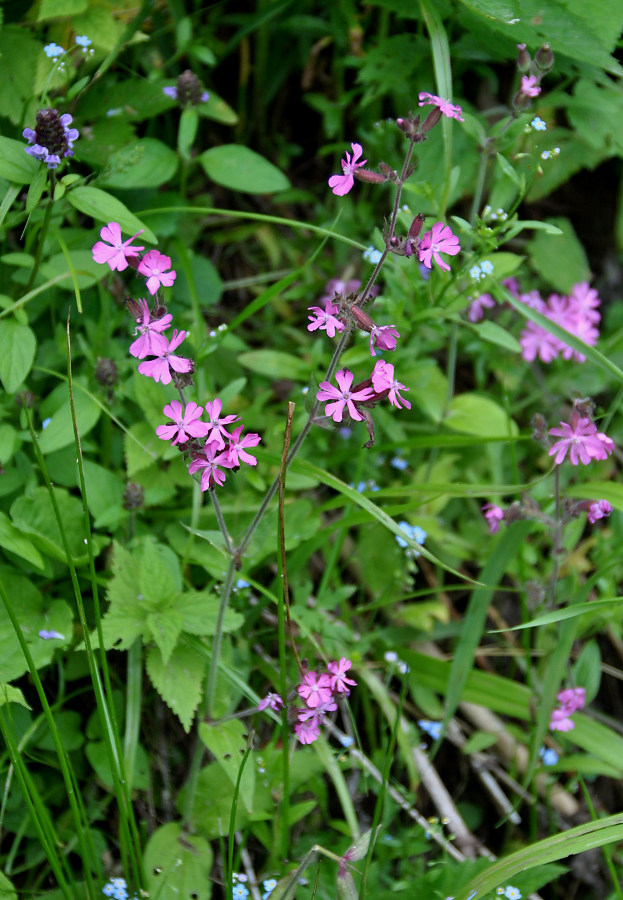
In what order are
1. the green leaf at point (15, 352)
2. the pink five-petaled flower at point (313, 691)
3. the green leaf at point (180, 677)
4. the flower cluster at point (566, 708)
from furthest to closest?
1. the flower cluster at point (566, 708)
2. the green leaf at point (15, 352)
3. the green leaf at point (180, 677)
4. the pink five-petaled flower at point (313, 691)

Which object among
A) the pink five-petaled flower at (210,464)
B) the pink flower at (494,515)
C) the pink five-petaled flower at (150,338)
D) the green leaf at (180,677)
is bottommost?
the green leaf at (180,677)

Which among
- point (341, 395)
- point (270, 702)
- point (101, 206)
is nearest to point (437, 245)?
point (341, 395)

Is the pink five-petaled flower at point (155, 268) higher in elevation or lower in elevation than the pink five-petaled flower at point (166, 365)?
higher

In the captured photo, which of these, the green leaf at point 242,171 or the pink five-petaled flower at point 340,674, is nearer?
the pink five-petaled flower at point 340,674

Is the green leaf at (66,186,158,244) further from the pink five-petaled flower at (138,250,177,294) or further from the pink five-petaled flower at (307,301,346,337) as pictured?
the pink five-petaled flower at (307,301,346,337)

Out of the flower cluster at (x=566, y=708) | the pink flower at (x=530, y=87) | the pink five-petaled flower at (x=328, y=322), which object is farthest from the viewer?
the flower cluster at (x=566, y=708)

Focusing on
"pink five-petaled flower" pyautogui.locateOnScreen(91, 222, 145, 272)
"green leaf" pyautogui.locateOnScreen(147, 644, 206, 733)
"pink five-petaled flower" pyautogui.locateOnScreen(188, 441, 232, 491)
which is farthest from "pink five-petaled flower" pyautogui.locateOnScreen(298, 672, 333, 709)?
"pink five-petaled flower" pyautogui.locateOnScreen(91, 222, 145, 272)

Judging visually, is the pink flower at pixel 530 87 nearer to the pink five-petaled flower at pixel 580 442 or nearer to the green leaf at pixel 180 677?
the pink five-petaled flower at pixel 580 442

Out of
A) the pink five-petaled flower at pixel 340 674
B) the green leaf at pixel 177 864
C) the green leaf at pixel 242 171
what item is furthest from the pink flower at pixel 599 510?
the green leaf at pixel 242 171
